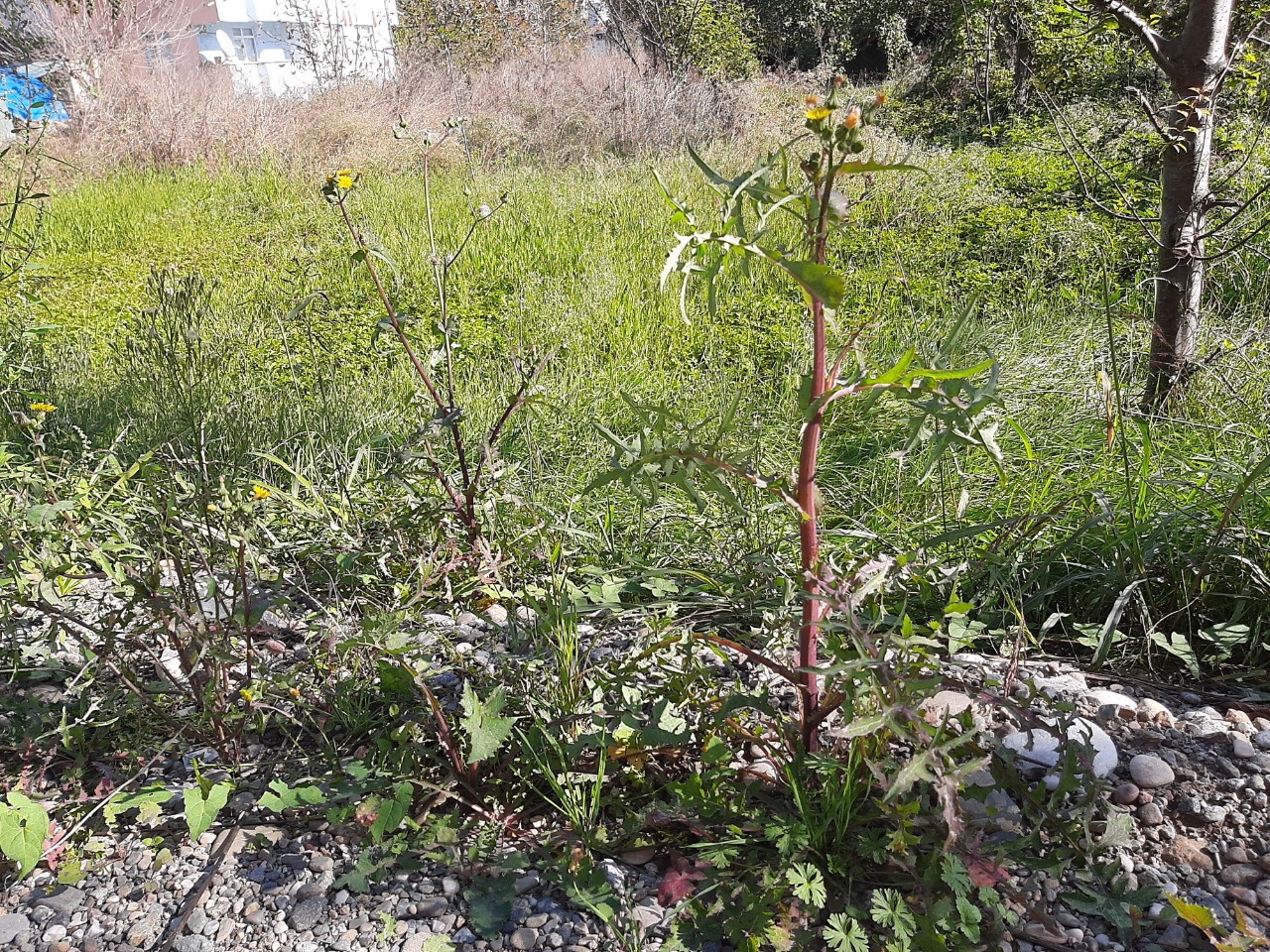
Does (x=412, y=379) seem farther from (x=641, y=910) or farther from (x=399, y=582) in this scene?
(x=641, y=910)

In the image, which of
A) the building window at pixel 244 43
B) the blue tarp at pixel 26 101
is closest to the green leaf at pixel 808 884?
the blue tarp at pixel 26 101

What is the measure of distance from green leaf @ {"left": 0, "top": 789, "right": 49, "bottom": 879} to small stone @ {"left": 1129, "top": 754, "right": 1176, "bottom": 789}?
1840 mm

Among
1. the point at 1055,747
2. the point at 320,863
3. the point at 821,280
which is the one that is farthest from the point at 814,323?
the point at 320,863

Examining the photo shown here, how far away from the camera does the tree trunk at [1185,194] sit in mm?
2908

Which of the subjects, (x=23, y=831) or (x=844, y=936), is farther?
(x=23, y=831)

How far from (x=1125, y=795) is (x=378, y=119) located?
391 inches

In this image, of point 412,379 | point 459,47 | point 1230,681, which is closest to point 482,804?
point 1230,681

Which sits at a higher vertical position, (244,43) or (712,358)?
(244,43)

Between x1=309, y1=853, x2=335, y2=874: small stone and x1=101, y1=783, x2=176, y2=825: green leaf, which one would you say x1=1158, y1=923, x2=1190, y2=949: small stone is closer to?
x1=309, y1=853, x2=335, y2=874: small stone

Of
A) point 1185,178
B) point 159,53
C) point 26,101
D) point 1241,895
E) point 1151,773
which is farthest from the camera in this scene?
point 159,53

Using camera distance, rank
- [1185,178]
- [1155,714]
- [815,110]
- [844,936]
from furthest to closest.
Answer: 1. [1185,178]
2. [1155,714]
3. [844,936]
4. [815,110]

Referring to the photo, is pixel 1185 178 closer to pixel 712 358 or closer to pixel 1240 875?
pixel 712 358

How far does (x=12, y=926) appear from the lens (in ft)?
4.69

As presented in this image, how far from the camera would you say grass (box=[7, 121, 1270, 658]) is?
2270mm
